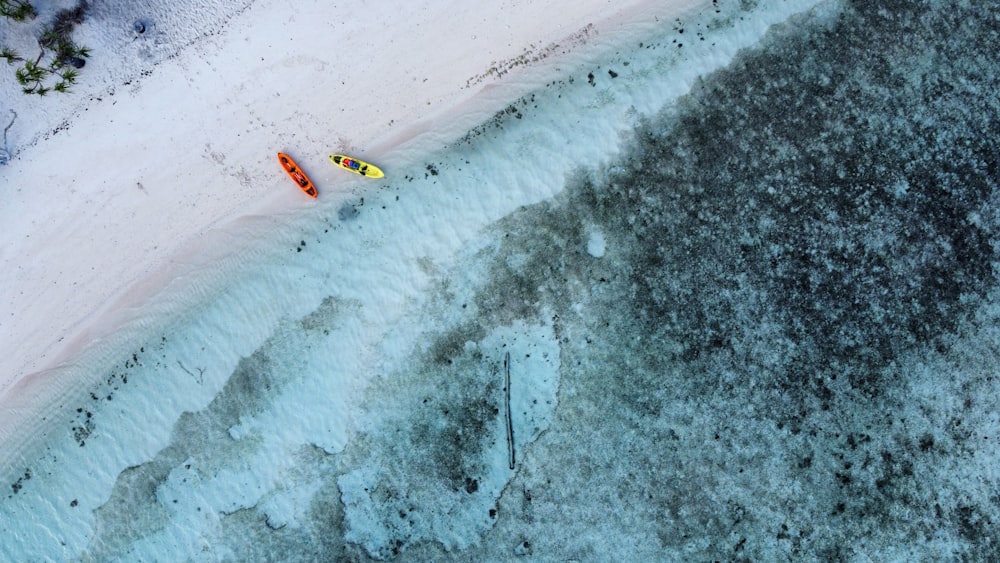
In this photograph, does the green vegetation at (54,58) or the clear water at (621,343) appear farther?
the green vegetation at (54,58)

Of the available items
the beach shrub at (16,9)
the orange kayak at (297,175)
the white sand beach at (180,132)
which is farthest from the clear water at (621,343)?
the beach shrub at (16,9)

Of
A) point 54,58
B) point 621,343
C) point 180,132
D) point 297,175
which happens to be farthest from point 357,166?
point 54,58

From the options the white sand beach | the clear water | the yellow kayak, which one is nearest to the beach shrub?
the white sand beach

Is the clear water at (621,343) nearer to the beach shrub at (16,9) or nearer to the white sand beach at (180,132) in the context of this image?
the white sand beach at (180,132)

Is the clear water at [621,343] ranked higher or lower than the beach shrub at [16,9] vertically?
lower

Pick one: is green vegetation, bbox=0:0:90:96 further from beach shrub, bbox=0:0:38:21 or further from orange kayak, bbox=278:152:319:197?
orange kayak, bbox=278:152:319:197

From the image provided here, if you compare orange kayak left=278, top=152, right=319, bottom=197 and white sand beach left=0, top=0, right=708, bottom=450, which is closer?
orange kayak left=278, top=152, right=319, bottom=197

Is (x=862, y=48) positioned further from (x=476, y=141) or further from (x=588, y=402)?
(x=588, y=402)

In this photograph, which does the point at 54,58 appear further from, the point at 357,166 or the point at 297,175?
the point at 357,166
